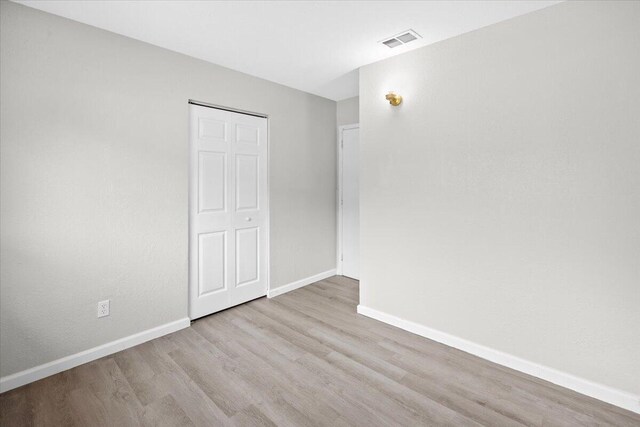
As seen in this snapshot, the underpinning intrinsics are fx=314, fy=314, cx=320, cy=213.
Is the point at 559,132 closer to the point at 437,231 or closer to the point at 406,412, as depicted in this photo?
the point at 437,231

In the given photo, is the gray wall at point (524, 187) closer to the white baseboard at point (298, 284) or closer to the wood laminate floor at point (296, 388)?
the wood laminate floor at point (296, 388)

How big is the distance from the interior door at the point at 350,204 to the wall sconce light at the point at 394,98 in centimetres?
145

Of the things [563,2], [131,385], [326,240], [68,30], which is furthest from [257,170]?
[563,2]

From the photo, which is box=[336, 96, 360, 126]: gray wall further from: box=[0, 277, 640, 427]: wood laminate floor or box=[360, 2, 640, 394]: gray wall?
box=[0, 277, 640, 427]: wood laminate floor

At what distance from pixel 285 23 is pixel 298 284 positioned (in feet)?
9.31

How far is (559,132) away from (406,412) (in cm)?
200

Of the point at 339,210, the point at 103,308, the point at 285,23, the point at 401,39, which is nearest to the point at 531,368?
the point at 401,39

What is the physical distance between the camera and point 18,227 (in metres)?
2.04

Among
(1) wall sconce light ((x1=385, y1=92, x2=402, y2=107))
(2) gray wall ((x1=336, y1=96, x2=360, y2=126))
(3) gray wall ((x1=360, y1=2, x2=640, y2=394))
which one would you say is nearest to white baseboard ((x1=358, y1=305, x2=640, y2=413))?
(3) gray wall ((x1=360, y1=2, x2=640, y2=394))

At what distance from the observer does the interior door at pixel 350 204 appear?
4.30m

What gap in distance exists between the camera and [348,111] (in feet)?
13.9

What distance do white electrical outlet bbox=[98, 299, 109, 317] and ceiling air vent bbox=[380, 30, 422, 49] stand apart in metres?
3.00

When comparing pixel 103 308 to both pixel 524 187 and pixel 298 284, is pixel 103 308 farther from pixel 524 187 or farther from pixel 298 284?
pixel 524 187

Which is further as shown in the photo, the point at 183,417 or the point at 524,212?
the point at 524,212
